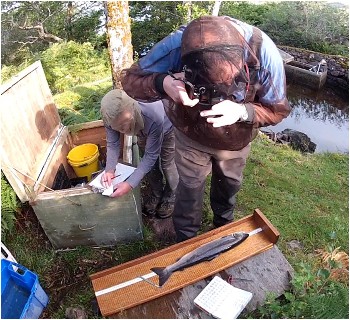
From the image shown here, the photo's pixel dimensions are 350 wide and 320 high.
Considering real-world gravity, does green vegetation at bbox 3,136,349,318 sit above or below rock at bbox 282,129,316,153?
above

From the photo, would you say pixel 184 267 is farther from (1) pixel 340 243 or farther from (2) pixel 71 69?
(2) pixel 71 69

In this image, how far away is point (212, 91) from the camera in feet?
7.09

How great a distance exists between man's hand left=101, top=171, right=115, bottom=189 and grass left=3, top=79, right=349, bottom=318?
2.93 feet

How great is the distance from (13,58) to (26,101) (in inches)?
431

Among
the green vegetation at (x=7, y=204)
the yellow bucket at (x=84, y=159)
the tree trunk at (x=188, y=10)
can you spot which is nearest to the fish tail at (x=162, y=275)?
the green vegetation at (x=7, y=204)

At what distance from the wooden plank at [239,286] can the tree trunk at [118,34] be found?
319 cm

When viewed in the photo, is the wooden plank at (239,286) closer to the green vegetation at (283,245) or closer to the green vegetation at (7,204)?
the green vegetation at (283,245)

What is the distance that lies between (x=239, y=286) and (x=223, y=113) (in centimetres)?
151

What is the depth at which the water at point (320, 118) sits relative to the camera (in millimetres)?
10094

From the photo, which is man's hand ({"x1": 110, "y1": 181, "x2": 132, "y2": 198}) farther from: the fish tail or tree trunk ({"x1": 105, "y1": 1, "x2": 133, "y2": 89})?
tree trunk ({"x1": 105, "y1": 1, "x2": 133, "y2": 89})

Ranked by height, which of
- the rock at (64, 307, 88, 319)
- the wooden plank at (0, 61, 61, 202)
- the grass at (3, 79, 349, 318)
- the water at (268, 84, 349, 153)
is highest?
the wooden plank at (0, 61, 61, 202)

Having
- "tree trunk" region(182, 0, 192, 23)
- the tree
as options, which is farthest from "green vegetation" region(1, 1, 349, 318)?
the tree

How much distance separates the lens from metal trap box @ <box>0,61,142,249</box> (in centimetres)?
318

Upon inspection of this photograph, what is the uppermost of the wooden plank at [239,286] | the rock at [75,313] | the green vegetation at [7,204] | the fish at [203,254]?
the green vegetation at [7,204]
